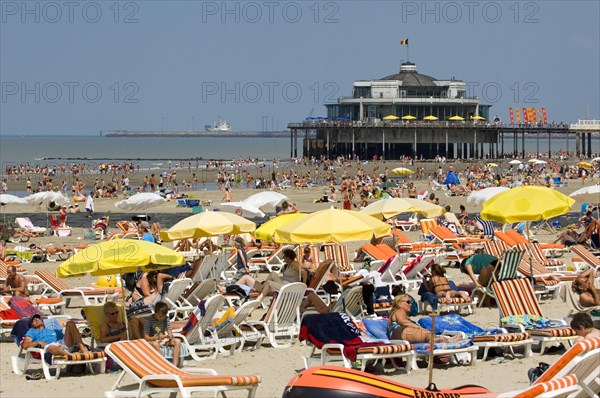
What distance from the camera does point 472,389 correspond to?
7.63 meters

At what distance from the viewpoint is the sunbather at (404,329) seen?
9.97m

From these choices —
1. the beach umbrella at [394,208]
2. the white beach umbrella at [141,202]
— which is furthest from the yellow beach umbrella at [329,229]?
the white beach umbrella at [141,202]

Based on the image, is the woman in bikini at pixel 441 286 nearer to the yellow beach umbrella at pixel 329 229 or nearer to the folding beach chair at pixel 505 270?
the folding beach chair at pixel 505 270

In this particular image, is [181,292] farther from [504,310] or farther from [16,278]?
[504,310]

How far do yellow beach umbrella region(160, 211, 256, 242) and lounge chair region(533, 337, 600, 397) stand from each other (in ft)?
27.5

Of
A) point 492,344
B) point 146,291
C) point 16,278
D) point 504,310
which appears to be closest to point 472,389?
point 492,344

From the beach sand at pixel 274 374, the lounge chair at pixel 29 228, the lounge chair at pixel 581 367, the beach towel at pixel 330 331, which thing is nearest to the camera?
the lounge chair at pixel 581 367

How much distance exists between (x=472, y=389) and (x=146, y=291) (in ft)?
19.7

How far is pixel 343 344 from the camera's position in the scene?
31.6 feet

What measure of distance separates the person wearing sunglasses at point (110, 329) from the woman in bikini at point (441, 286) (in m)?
4.12

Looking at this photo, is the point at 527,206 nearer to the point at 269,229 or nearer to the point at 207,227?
the point at 269,229

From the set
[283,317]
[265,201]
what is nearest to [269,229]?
[283,317]

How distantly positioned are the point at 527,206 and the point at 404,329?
15.0ft

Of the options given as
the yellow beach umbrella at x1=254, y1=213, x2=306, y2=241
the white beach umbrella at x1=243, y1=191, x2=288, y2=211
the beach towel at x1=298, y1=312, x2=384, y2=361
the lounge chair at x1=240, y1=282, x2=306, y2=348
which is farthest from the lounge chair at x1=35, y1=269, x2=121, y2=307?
the white beach umbrella at x1=243, y1=191, x2=288, y2=211
